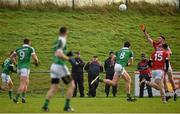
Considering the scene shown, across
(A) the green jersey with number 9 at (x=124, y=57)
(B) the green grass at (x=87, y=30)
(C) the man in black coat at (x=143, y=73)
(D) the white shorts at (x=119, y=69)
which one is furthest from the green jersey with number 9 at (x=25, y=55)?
(B) the green grass at (x=87, y=30)

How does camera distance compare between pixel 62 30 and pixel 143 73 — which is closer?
pixel 62 30

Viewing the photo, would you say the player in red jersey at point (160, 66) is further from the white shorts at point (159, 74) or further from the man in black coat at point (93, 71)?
the man in black coat at point (93, 71)

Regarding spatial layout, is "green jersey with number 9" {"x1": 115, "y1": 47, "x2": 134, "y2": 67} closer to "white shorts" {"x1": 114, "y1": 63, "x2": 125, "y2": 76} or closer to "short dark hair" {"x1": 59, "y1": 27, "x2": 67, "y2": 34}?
"white shorts" {"x1": 114, "y1": 63, "x2": 125, "y2": 76}

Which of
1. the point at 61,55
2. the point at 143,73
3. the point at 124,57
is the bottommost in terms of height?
the point at 143,73

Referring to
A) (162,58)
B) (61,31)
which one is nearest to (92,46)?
(162,58)

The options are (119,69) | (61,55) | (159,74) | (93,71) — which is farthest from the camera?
(93,71)

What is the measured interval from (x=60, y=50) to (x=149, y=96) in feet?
52.0

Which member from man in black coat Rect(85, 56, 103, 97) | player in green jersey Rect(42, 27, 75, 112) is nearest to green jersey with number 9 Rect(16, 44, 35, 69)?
player in green jersey Rect(42, 27, 75, 112)

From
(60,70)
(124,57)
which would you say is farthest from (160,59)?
(60,70)

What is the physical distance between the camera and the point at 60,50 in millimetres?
22547

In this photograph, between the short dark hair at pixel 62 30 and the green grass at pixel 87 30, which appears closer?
the short dark hair at pixel 62 30

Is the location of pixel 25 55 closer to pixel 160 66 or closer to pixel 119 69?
pixel 119 69

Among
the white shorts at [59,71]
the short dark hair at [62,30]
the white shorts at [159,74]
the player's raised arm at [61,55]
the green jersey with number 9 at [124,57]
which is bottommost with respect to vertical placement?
the white shorts at [159,74]

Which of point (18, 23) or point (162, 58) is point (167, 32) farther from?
point (162, 58)
